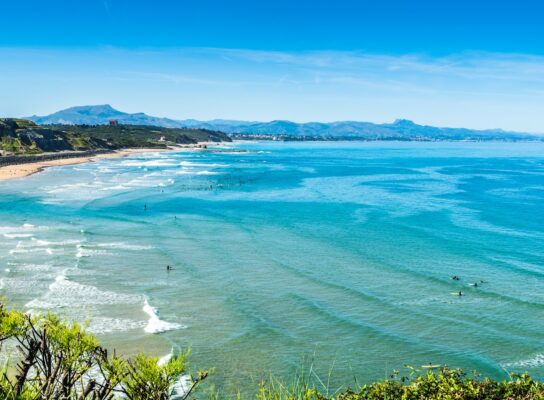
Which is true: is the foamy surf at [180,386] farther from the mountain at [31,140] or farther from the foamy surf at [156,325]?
the mountain at [31,140]

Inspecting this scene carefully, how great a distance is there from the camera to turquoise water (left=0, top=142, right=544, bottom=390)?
23.8 metres

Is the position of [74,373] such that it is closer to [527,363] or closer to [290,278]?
[527,363]

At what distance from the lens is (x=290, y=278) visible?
35000 mm

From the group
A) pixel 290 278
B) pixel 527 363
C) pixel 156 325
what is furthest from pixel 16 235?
pixel 527 363

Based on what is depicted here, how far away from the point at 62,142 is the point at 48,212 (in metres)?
112

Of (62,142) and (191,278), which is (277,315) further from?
(62,142)

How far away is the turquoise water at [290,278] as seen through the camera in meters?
23.8

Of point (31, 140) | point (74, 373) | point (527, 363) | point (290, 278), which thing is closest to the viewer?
point (74, 373)

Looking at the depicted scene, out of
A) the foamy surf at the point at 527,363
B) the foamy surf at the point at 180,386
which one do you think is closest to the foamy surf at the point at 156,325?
the foamy surf at the point at 180,386

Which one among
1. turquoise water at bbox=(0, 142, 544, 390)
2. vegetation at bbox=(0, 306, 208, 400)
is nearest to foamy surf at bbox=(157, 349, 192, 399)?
turquoise water at bbox=(0, 142, 544, 390)

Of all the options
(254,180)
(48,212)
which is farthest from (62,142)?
(48,212)

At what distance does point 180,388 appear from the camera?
65.9 feet

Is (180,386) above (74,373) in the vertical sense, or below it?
below

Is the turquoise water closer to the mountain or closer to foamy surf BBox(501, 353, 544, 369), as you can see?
foamy surf BBox(501, 353, 544, 369)
